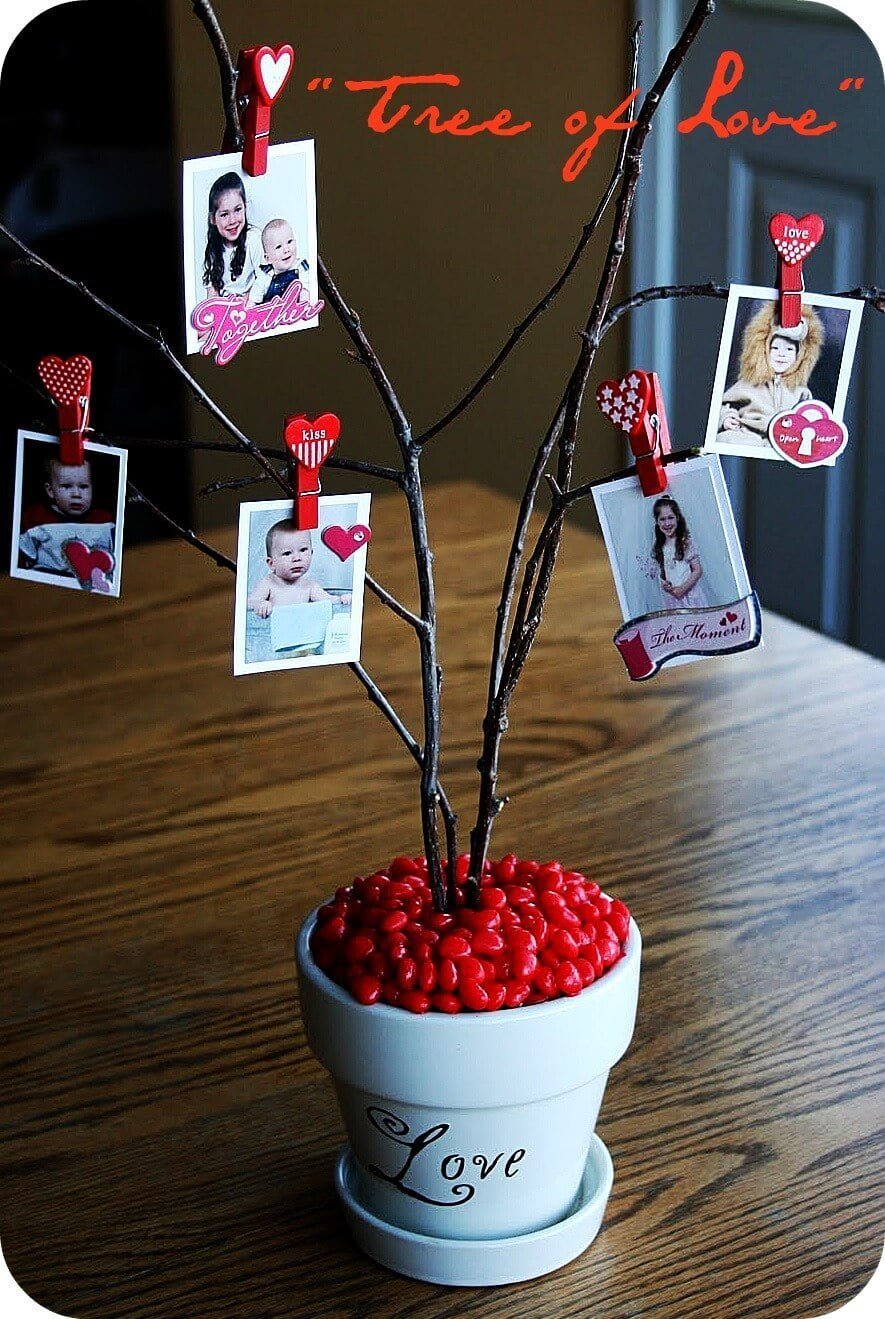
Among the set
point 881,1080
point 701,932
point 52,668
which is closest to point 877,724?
point 701,932

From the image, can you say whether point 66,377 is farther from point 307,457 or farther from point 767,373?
point 767,373

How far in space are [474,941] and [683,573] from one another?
0.62 feet

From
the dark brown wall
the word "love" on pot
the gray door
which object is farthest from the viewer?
the dark brown wall

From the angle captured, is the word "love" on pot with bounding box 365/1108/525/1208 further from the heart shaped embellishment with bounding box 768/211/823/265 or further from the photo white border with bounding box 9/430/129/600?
the heart shaped embellishment with bounding box 768/211/823/265

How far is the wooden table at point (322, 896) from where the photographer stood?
29.3 inches

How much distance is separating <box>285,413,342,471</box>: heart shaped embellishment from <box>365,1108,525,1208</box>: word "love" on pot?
295 mm

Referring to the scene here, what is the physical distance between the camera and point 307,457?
0.64 metres

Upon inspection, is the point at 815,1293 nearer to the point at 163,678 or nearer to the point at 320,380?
the point at 163,678

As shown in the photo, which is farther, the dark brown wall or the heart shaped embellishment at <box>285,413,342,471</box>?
the dark brown wall

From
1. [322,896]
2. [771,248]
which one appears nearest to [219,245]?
[322,896]

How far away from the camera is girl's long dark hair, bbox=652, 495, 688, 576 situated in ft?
2.14

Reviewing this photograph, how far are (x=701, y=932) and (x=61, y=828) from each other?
1.49ft

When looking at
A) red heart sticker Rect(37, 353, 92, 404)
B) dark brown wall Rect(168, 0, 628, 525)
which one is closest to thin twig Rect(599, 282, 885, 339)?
red heart sticker Rect(37, 353, 92, 404)

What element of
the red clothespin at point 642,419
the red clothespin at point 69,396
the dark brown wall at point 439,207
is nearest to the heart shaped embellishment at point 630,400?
the red clothespin at point 642,419
